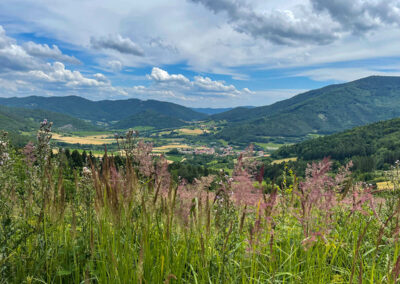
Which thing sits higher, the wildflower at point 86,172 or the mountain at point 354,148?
the wildflower at point 86,172

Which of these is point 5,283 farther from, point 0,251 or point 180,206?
point 180,206

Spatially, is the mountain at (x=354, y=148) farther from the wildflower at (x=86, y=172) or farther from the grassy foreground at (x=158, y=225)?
the wildflower at (x=86, y=172)

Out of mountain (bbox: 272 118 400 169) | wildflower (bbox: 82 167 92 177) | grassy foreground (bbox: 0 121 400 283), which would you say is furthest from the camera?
mountain (bbox: 272 118 400 169)

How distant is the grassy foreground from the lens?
2469 mm

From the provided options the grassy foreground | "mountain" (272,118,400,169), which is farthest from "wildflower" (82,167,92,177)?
"mountain" (272,118,400,169)

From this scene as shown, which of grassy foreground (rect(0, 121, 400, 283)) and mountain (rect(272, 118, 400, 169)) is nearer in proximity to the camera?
grassy foreground (rect(0, 121, 400, 283))

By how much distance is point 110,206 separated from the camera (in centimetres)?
257

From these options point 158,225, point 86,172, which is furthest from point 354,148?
point 86,172

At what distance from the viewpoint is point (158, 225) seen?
3.01 m

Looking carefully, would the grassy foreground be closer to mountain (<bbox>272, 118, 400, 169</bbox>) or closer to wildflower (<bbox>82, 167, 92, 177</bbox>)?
wildflower (<bbox>82, 167, 92, 177</bbox>)

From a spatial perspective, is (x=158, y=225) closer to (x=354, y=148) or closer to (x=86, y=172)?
(x=86, y=172)

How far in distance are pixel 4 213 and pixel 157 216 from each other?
1702 millimetres

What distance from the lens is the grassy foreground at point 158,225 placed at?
2.47 metres

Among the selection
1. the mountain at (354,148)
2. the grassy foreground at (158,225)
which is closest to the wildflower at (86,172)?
the grassy foreground at (158,225)
